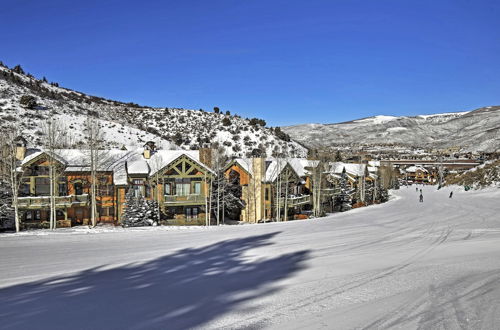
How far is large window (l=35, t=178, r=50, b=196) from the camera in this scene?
3014cm

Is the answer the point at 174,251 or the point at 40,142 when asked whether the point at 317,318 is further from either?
the point at 40,142

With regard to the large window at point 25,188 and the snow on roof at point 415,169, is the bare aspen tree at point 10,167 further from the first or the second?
the snow on roof at point 415,169

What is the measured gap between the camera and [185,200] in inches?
1314

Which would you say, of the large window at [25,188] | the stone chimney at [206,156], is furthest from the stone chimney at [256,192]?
the large window at [25,188]

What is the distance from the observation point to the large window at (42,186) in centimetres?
3014

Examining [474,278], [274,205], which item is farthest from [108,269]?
[274,205]

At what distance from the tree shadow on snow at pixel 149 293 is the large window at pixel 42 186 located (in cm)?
1986

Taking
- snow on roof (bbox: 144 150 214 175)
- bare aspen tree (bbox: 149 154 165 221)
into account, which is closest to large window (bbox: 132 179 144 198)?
bare aspen tree (bbox: 149 154 165 221)

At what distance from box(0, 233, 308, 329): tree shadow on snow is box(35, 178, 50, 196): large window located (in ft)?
65.2

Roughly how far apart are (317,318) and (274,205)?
1174 inches

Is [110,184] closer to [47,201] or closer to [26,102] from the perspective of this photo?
[47,201]

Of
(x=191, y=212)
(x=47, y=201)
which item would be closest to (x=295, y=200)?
(x=191, y=212)

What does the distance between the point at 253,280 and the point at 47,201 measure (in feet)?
78.2

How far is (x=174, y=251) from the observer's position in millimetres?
17375
